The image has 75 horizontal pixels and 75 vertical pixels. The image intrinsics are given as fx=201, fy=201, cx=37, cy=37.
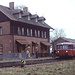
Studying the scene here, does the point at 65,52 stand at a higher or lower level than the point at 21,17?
lower

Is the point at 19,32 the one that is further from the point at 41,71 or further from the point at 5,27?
the point at 41,71

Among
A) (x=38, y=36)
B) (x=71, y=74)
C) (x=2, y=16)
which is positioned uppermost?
(x=2, y=16)

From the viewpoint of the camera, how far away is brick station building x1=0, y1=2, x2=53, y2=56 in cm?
3806

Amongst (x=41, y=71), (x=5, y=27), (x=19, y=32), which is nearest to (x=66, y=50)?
(x=19, y=32)

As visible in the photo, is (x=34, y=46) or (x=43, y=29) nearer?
(x=34, y=46)

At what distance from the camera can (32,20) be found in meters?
46.0

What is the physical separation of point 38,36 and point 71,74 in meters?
34.9

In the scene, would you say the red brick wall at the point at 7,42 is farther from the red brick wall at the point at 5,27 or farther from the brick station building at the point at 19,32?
the red brick wall at the point at 5,27

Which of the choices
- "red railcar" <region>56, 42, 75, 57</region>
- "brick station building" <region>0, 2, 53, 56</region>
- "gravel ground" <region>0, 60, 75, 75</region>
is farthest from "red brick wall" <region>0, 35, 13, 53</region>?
"gravel ground" <region>0, 60, 75, 75</region>

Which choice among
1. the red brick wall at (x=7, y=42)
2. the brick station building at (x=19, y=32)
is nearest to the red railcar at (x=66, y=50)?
the brick station building at (x=19, y=32)

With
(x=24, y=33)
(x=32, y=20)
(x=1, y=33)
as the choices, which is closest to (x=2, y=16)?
(x=1, y=33)

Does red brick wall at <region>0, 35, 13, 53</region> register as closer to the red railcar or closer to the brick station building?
the brick station building

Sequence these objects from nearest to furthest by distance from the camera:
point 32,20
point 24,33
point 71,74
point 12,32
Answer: point 71,74 → point 12,32 → point 24,33 → point 32,20

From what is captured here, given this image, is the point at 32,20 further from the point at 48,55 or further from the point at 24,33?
the point at 48,55
